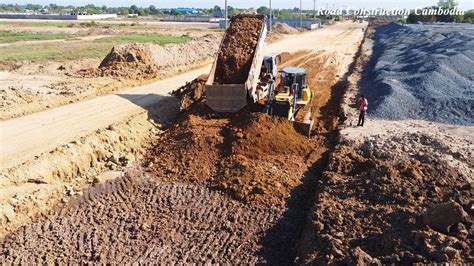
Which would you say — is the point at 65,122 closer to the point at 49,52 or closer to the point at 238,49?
the point at 238,49

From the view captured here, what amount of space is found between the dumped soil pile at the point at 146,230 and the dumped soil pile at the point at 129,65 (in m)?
14.7

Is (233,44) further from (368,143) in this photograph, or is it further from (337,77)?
(337,77)

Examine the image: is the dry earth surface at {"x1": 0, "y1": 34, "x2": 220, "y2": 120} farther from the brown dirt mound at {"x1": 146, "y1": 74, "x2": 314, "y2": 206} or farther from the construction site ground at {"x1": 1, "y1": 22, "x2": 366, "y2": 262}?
the brown dirt mound at {"x1": 146, "y1": 74, "x2": 314, "y2": 206}

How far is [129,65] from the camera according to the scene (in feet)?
90.3

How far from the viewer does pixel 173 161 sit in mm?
13719

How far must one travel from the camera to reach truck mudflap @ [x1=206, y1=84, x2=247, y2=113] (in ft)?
51.7

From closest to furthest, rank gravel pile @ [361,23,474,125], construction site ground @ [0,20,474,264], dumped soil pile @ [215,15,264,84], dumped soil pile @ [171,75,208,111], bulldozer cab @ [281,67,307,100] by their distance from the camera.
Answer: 1. construction site ground @ [0,20,474,264]
2. bulldozer cab @ [281,67,307,100]
3. dumped soil pile @ [215,15,264,84]
4. gravel pile @ [361,23,474,125]
5. dumped soil pile @ [171,75,208,111]

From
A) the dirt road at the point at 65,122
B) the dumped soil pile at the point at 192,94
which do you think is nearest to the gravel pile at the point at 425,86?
the dumped soil pile at the point at 192,94

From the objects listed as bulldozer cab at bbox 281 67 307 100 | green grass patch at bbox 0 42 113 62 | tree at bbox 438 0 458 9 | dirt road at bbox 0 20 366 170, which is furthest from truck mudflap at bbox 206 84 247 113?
tree at bbox 438 0 458 9

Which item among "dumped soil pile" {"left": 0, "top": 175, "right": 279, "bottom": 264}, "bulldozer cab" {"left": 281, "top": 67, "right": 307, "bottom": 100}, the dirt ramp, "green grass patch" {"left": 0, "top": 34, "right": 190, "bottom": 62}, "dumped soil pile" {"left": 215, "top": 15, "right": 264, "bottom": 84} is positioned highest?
"dumped soil pile" {"left": 215, "top": 15, "right": 264, "bottom": 84}

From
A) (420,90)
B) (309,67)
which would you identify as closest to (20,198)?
(420,90)

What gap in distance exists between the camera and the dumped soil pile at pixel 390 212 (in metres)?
7.73

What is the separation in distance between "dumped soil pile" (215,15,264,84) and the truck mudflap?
3.92 feet

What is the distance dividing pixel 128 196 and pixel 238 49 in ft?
27.1
